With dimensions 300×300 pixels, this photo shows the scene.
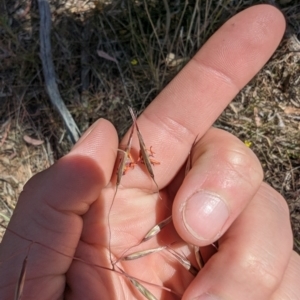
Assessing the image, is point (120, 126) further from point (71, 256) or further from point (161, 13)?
point (71, 256)

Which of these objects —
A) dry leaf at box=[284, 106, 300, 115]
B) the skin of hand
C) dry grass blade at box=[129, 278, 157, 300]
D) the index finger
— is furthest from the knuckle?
dry leaf at box=[284, 106, 300, 115]

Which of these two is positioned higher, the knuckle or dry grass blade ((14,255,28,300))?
dry grass blade ((14,255,28,300))

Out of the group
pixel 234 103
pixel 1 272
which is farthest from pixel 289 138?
pixel 1 272

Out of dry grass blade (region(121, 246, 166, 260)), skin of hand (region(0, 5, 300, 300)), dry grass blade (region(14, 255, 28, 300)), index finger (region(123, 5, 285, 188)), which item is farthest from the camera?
index finger (region(123, 5, 285, 188))

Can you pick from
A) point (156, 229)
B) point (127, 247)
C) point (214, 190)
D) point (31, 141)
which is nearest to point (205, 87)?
point (214, 190)

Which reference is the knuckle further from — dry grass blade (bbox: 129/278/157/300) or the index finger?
the index finger

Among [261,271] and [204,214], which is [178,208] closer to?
[204,214]
